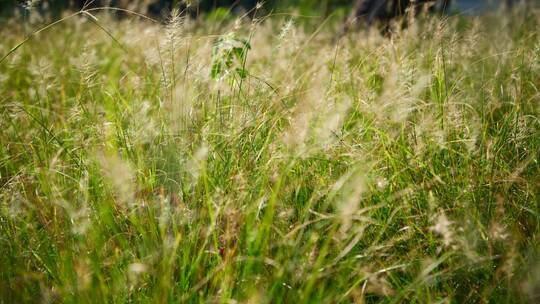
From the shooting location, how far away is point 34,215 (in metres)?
1.52

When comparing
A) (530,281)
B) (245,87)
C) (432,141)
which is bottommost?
(530,281)

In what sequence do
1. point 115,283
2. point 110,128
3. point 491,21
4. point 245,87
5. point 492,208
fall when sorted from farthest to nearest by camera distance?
point 491,21
point 245,87
point 110,128
point 492,208
point 115,283

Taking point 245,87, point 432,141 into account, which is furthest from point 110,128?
point 432,141

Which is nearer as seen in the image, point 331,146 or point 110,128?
point 331,146

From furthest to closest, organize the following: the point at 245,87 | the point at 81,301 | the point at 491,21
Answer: the point at 491,21 < the point at 245,87 < the point at 81,301

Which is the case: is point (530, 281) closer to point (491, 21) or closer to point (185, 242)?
point (185, 242)

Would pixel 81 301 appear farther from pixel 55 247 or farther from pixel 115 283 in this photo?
pixel 55 247

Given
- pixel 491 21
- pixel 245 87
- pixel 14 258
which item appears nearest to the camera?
pixel 14 258

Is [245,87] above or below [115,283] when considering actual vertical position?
above

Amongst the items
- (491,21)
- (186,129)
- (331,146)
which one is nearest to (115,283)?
(186,129)

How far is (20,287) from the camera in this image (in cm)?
118

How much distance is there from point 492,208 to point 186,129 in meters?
0.87

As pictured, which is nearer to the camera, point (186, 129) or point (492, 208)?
point (492, 208)

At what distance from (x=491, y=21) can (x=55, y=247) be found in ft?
12.5
